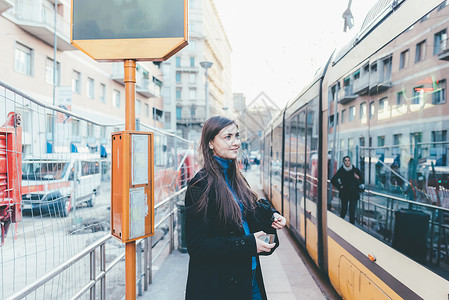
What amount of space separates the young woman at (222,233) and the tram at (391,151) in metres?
1.12

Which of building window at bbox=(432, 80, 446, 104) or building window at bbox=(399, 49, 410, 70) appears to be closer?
building window at bbox=(432, 80, 446, 104)

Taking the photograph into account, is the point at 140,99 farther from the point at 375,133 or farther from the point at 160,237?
the point at 375,133

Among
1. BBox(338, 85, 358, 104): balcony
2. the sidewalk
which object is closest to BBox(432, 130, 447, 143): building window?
BBox(338, 85, 358, 104): balcony

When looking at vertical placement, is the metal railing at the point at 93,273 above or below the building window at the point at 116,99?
below

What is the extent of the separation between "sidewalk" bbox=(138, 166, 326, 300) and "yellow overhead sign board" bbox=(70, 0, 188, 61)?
123 inches

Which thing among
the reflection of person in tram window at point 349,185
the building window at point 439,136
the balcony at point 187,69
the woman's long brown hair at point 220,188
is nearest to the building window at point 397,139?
the building window at point 439,136

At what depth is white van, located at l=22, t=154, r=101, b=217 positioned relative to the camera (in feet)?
7.33

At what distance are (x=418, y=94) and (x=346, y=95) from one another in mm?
1520

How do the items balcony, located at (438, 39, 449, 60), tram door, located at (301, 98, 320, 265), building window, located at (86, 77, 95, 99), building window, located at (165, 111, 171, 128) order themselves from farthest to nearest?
building window, located at (165, 111, 171, 128) < building window, located at (86, 77, 95, 99) < tram door, located at (301, 98, 320, 265) < balcony, located at (438, 39, 449, 60)

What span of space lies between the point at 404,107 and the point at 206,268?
1964 mm

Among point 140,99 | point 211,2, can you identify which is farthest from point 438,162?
point 211,2

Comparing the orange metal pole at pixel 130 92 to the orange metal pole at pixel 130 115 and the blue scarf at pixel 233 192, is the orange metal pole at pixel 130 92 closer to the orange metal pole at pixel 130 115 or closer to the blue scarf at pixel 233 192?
the orange metal pole at pixel 130 115

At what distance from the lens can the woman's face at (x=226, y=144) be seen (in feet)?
7.22

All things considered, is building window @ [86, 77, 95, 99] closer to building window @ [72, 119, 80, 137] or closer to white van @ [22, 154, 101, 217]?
white van @ [22, 154, 101, 217]
